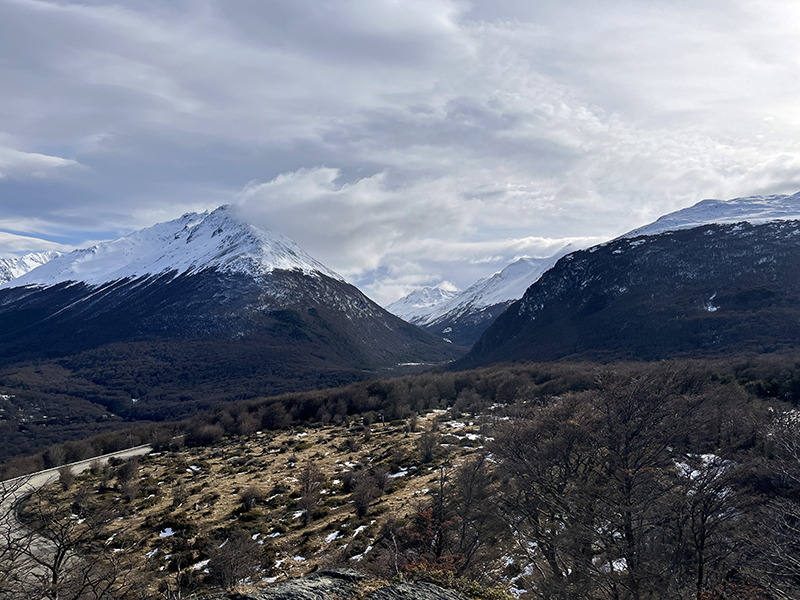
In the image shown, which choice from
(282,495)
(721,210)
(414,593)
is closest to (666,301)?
(282,495)

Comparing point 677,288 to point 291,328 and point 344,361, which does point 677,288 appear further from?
Result: point 291,328

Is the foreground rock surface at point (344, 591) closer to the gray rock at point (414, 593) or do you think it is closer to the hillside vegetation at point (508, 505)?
the gray rock at point (414, 593)

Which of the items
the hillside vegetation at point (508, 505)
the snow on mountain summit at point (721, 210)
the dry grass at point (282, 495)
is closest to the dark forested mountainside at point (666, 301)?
the snow on mountain summit at point (721, 210)

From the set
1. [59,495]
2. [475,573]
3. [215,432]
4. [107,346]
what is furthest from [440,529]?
[107,346]

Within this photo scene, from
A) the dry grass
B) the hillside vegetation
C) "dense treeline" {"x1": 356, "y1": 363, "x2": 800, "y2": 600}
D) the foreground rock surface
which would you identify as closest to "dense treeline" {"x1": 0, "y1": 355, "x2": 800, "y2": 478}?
the hillside vegetation

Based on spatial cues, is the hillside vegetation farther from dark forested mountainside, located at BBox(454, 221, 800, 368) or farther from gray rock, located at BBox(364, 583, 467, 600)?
dark forested mountainside, located at BBox(454, 221, 800, 368)

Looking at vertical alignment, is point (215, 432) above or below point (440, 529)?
below

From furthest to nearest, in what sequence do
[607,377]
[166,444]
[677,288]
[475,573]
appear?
[677,288]
[166,444]
[607,377]
[475,573]
